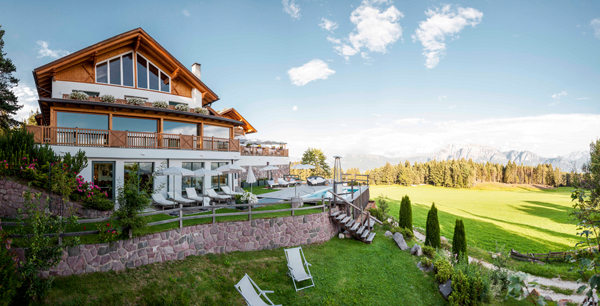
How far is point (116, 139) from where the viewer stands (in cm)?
1398

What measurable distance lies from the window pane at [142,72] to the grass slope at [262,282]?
14.1 meters

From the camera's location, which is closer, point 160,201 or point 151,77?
point 160,201

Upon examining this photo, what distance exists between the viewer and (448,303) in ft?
27.3

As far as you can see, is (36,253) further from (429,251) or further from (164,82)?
(164,82)

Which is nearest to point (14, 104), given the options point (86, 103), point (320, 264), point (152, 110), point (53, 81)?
point (53, 81)

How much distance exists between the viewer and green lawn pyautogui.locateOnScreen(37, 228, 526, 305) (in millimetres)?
6652

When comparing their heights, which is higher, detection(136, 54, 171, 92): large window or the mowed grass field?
detection(136, 54, 171, 92): large window

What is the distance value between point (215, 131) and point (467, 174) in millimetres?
56017

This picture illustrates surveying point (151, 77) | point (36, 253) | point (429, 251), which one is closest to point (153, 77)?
point (151, 77)

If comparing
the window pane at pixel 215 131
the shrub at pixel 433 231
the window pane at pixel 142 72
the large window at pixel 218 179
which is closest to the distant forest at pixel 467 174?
the shrub at pixel 433 231

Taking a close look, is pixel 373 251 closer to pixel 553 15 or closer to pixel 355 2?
pixel 355 2

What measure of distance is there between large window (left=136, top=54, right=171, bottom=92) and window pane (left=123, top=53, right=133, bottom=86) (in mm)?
459

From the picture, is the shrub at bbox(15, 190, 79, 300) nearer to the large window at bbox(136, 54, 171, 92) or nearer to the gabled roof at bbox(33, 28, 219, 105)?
the gabled roof at bbox(33, 28, 219, 105)

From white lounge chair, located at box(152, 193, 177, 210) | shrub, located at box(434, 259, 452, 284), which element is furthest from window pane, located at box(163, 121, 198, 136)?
shrub, located at box(434, 259, 452, 284)
